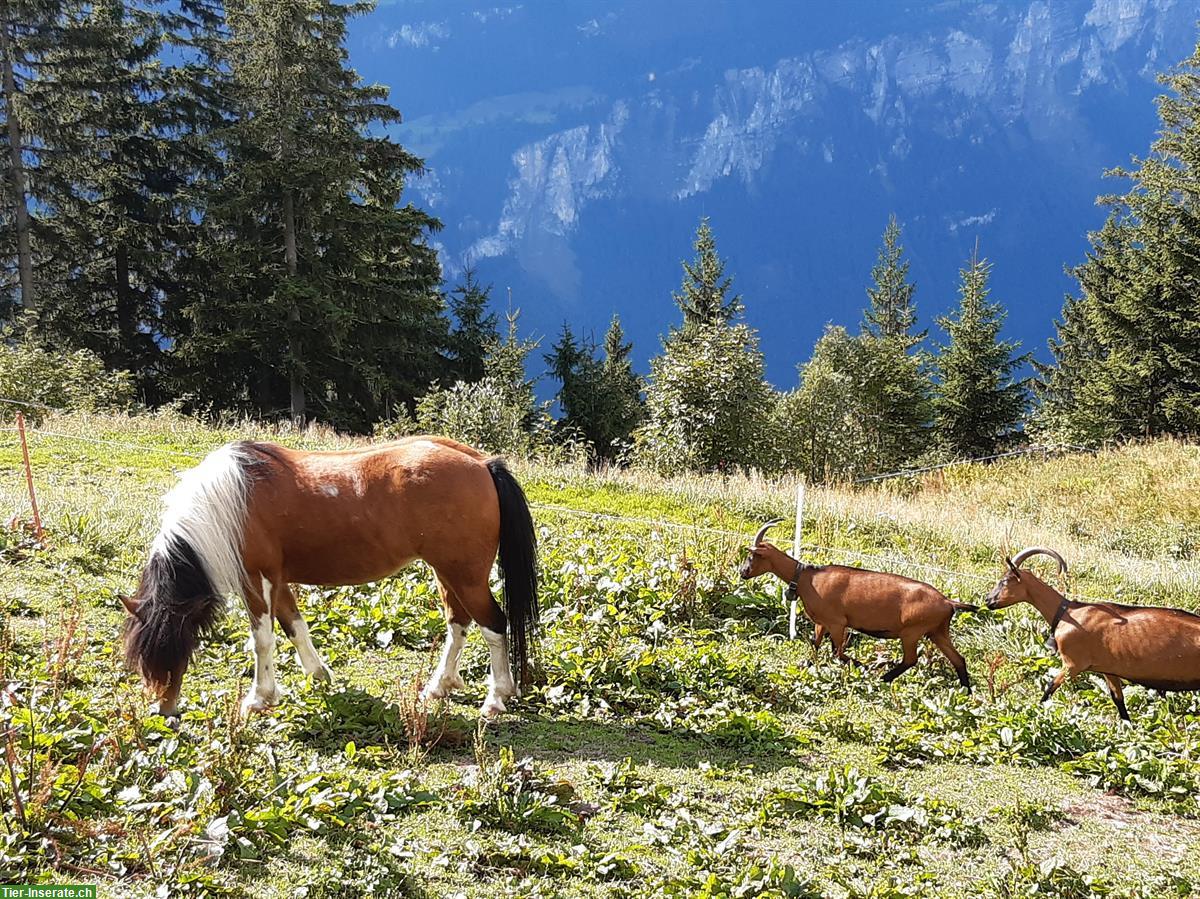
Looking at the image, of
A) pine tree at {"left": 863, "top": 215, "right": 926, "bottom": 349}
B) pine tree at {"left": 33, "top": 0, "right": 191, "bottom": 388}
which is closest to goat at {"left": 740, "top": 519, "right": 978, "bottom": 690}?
pine tree at {"left": 33, "top": 0, "right": 191, "bottom": 388}

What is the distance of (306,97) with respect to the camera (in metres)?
27.9

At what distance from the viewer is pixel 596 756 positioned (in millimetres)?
5340

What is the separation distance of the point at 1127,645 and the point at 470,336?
Answer: 3272 centimetres

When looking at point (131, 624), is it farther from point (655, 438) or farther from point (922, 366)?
point (922, 366)

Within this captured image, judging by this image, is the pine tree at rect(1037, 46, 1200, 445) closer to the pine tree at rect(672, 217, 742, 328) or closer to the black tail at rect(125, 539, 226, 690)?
the pine tree at rect(672, 217, 742, 328)

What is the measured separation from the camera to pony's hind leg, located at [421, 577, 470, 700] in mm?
6035

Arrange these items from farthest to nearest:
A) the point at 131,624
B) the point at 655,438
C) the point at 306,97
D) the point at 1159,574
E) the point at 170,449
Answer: the point at 306,97, the point at 655,438, the point at 170,449, the point at 1159,574, the point at 131,624

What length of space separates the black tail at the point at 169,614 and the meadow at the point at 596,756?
0.27m

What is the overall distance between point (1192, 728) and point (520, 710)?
4684 millimetres

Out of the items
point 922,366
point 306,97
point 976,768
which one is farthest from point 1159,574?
point 922,366

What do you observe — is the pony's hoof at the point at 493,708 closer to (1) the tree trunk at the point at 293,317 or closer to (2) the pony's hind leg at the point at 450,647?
(2) the pony's hind leg at the point at 450,647

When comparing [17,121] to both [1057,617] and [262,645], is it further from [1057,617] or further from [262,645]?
[1057,617]

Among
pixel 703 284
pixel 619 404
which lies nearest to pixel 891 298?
pixel 703 284

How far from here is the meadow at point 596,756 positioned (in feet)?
12.7
